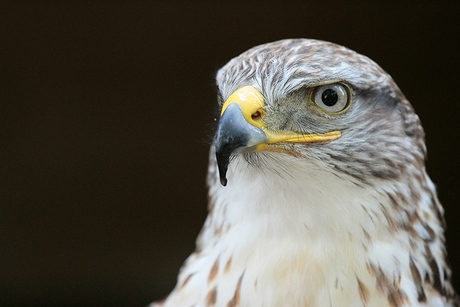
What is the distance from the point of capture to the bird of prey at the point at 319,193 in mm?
1445

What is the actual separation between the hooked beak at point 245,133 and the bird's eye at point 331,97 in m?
0.06

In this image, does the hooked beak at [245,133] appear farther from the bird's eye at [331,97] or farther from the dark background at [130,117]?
the dark background at [130,117]

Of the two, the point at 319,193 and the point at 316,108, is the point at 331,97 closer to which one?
the point at 316,108

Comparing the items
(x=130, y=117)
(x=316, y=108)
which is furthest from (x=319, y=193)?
(x=130, y=117)

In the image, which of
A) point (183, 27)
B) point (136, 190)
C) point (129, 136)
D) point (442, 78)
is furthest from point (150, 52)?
point (442, 78)

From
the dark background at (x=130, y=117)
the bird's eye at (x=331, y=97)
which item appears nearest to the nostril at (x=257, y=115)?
the bird's eye at (x=331, y=97)

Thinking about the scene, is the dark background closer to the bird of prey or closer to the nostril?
the bird of prey

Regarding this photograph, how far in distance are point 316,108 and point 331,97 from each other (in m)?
0.04

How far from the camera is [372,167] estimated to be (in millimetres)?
1490

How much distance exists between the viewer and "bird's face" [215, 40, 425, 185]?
1.42m

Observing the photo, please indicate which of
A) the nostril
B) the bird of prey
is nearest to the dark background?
the bird of prey

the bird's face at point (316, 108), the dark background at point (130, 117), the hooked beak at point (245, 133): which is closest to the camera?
the hooked beak at point (245, 133)

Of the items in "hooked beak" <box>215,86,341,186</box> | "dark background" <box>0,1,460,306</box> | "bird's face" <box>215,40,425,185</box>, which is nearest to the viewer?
"hooked beak" <box>215,86,341,186</box>

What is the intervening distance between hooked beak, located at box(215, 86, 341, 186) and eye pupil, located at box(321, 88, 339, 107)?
0.07 metres
